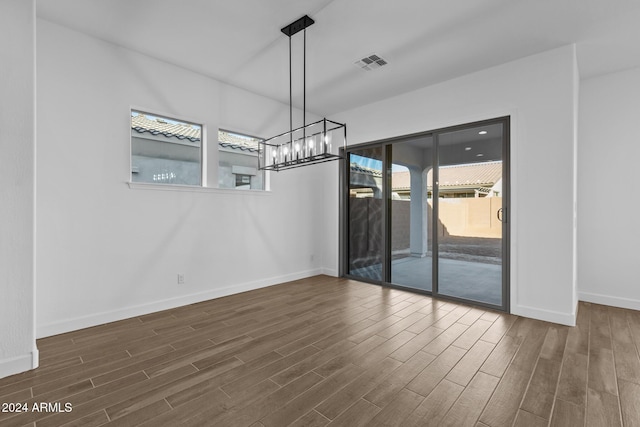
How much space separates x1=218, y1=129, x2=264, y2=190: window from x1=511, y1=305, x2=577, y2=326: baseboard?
3.83 metres

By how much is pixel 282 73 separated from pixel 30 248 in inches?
125

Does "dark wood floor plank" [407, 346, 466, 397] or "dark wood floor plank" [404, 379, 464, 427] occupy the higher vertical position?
"dark wood floor plank" [407, 346, 466, 397]

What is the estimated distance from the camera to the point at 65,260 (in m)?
2.94

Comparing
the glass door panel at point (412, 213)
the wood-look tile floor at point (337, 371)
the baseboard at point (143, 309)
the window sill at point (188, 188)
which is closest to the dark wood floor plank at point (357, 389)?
the wood-look tile floor at point (337, 371)

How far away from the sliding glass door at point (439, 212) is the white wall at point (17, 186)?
13.6 ft

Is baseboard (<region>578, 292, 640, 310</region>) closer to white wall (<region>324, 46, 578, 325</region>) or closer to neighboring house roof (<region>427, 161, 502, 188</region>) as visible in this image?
white wall (<region>324, 46, 578, 325</region>)

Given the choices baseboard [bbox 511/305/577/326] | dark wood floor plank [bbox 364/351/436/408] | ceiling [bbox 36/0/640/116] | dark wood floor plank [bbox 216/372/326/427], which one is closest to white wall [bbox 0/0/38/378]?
ceiling [bbox 36/0/640/116]

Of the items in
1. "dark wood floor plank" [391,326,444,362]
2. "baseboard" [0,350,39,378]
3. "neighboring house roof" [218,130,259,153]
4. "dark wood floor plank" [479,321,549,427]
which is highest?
"neighboring house roof" [218,130,259,153]

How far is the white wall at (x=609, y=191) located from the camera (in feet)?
12.1

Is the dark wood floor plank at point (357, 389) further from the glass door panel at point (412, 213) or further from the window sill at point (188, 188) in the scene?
the window sill at point (188, 188)

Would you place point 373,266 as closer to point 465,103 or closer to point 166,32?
point 465,103

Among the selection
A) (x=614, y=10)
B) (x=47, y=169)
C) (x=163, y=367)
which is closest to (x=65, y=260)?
(x=47, y=169)

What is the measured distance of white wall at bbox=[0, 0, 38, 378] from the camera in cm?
220

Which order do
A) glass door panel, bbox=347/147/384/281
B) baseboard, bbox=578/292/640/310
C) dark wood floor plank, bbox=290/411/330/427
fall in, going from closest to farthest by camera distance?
dark wood floor plank, bbox=290/411/330/427 < baseboard, bbox=578/292/640/310 < glass door panel, bbox=347/147/384/281
